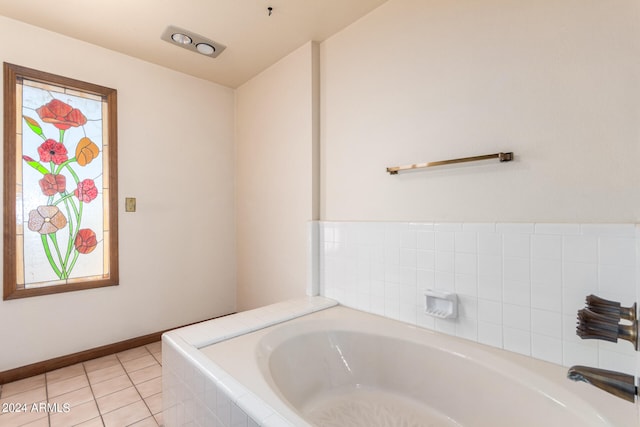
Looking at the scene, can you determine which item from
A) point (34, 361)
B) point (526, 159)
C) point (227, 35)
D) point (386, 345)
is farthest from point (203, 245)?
point (526, 159)

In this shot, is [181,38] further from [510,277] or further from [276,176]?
[510,277]

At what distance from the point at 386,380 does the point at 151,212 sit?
2.08m

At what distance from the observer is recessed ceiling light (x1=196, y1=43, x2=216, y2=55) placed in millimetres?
2141

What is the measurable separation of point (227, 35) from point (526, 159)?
6.30 feet

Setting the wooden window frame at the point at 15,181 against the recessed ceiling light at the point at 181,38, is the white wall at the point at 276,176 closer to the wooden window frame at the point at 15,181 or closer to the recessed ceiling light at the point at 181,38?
the recessed ceiling light at the point at 181,38

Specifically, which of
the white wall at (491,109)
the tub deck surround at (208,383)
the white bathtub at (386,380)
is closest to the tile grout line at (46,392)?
the tub deck surround at (208,383)

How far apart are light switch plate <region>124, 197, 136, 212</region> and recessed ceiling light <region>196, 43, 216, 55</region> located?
3.97ft

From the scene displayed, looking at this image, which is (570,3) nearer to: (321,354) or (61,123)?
(321,354)

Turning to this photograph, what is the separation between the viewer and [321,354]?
5.03 feet

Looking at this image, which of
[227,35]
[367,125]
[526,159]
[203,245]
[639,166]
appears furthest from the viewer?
[203,245]

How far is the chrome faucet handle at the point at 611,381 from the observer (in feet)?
1.83

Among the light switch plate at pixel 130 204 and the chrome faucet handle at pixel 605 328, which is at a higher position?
the light switch plate at pixel 130 204

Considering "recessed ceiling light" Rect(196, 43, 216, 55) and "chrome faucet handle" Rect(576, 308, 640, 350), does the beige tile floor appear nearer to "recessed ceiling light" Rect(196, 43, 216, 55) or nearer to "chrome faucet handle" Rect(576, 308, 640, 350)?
"chrome faucet handle" Rect(576, 308, 640, 350)

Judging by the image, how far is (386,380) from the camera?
4.83ft
